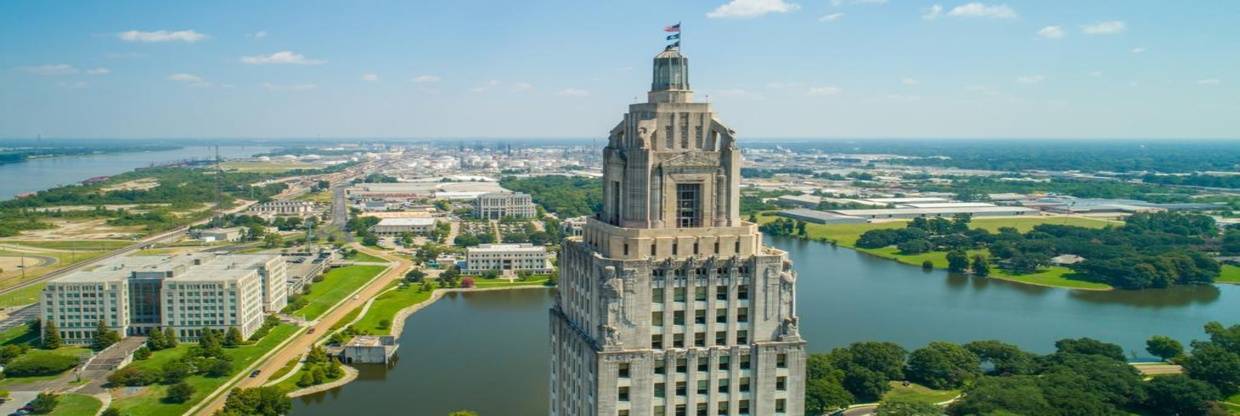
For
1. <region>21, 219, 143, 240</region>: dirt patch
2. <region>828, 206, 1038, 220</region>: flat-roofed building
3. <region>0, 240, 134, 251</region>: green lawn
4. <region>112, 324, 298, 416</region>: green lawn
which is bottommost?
<region>112, 324, 298, 416</region>: green lawn

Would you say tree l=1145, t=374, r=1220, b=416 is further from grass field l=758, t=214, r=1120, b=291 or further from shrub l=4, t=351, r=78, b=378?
shrub l=4, t=351, r=78, b=378

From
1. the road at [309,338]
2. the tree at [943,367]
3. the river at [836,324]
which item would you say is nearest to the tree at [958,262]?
the river at [836,324]

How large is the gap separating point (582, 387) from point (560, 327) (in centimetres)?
288

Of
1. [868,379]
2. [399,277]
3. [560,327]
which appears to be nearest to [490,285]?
[399,277]

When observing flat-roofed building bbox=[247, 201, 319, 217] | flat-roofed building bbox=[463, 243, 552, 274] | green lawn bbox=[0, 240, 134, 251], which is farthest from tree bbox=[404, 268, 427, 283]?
flat-roofed building bbox=[247, 201, 319, 217]

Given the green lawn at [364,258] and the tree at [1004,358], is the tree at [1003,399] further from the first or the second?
the green lawn at [364,258]

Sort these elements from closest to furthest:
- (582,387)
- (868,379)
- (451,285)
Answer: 1. (582,387)
2. (868,379)
3. (451,285)

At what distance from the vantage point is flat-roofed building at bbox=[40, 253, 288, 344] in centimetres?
7144

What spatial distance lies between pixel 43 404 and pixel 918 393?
178 ft

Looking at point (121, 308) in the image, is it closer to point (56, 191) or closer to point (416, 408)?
point (416, 408)

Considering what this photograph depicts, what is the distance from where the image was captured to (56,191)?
638ft

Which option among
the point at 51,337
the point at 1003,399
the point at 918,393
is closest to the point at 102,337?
the point at 51,337

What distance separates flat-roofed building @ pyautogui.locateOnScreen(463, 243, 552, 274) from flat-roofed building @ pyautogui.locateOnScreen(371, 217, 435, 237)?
38.6 metres

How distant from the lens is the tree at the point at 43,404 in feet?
173
